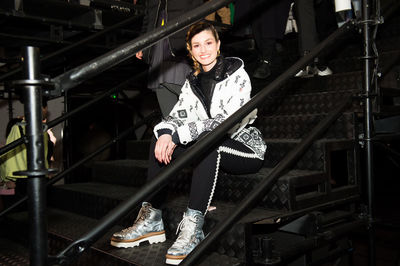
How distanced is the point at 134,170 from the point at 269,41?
1.41m

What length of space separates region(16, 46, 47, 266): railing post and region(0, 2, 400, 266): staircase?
26 centimetres

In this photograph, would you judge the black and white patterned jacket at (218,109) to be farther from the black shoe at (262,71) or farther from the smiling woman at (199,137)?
the black shoe at (262,71)

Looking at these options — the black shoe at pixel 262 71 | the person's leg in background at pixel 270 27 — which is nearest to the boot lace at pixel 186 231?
the black shoe at pixel 262 71

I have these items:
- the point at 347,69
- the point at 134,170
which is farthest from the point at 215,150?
the point at 347,69

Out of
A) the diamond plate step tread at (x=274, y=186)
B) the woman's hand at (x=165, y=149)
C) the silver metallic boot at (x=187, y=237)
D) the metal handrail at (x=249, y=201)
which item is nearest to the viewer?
the metal handrail at (x=249, y=201)

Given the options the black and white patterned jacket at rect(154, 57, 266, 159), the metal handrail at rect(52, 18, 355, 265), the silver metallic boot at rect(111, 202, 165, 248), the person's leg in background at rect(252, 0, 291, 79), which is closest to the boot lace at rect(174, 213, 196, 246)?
the silver metallic boot at rect(111, 202, 165, 248)

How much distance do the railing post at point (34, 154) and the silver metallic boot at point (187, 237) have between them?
654mm

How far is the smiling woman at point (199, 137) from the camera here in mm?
1626

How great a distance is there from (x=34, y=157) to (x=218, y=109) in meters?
1.06

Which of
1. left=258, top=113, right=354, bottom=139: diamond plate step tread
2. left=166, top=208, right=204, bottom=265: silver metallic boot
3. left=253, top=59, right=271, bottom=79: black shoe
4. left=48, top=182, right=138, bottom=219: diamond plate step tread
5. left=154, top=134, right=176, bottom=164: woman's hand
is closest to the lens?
left=166, top=208, right=204, bottom=265: silver metallic boot

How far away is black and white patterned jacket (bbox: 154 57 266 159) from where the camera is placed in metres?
1.67

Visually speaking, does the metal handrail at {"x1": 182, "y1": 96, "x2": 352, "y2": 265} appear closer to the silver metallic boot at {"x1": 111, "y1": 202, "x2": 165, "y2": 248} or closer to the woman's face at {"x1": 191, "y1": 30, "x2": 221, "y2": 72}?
the silver metallic boot at {"x1": 111, "y1": 202, "x2": 165, "y2": 248}

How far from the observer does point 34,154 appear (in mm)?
905

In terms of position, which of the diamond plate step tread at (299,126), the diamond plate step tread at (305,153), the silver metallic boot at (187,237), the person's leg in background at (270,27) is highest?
the person's leg in background at (270,27)
